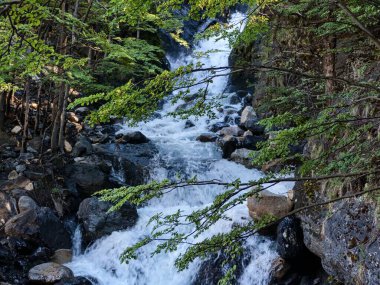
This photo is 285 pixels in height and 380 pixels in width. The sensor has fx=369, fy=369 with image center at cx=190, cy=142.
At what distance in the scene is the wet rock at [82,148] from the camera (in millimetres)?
13406

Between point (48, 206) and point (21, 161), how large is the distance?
2481 mm

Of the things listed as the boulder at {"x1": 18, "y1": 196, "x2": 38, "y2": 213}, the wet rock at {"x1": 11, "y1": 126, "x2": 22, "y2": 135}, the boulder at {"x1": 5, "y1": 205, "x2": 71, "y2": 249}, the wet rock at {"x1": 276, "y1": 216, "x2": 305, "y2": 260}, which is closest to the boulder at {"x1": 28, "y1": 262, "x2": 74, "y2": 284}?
the boulder at {"x1": 5, "y1": 205, "x2": 71, "y2": 249}

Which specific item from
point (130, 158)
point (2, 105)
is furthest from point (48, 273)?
point (2, 105)

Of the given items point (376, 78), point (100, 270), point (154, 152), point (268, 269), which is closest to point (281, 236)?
point (268, 269)

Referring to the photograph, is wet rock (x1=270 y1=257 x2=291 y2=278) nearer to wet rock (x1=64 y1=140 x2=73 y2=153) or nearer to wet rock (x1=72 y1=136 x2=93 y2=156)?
wet rock (x1=72 y1=136 x2=93 y2=156)

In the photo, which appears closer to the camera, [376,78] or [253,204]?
[376,78]

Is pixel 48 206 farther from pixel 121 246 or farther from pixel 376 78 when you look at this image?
pixel 376 78

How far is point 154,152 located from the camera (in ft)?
48.9

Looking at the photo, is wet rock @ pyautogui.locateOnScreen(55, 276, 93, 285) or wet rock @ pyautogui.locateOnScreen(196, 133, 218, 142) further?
wet rock @ pyautogui.locateOnScreen(196, 133, 218, 142)

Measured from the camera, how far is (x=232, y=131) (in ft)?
53.1

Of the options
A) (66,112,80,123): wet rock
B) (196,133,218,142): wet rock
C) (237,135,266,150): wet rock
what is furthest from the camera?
(66,112,80,123): wet rock

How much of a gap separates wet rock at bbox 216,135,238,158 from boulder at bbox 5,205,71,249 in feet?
22.6

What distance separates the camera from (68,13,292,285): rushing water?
8.17 meters

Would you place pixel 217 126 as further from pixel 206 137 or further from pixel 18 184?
pixel 18 184
